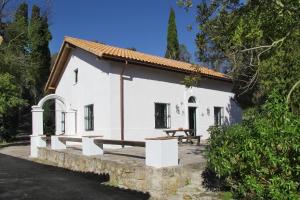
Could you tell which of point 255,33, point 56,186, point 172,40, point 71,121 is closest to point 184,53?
point 172,40

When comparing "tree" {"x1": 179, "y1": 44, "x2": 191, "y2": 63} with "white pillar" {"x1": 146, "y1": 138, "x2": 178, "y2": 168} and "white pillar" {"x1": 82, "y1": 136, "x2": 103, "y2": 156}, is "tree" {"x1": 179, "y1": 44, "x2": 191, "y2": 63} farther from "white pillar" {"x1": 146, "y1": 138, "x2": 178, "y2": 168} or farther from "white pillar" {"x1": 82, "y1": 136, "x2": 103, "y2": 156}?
"white pillar" {"x1": 146, "y1": 138, "x2": 178, "y2": 168}

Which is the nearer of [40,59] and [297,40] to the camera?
[297,40]

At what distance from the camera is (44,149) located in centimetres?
1820

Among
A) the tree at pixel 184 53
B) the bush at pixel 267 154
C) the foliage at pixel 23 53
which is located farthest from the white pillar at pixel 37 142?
the tree at pixel 184 53

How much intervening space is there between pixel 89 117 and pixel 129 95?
109 inches

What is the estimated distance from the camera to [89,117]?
1966 cm

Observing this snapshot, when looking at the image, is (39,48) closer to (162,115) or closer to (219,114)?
(219,114)

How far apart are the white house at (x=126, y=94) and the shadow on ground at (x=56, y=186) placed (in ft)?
14.2

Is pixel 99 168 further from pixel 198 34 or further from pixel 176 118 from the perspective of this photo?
pixel 176 118

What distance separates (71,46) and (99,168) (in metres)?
10.9

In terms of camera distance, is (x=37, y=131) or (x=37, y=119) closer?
(x=37, y=119)

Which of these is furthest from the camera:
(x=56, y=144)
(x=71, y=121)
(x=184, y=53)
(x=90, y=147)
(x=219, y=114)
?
(x=184, y=53)

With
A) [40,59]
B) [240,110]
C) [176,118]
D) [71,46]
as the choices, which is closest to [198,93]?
[176,118]

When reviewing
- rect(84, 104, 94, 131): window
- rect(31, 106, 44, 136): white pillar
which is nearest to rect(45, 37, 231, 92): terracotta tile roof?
rect(84, 104, 94, 131): window
